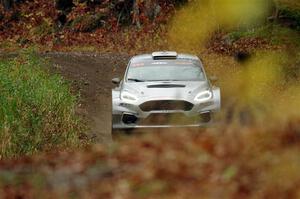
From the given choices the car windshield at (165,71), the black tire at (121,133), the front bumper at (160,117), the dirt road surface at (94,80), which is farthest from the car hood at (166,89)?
the dirt road surface at (94,80)

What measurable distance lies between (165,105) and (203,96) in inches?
32.4

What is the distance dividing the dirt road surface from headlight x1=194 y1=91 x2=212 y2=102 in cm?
196

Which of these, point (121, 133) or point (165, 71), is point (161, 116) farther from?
point (165, 71)

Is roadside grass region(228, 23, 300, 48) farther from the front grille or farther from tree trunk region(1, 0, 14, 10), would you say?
tree trunk region(1, 0, 14, 10)

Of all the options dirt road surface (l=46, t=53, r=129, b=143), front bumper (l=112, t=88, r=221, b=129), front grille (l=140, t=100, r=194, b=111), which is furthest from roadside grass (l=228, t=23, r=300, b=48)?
front grille (l=140, t=100, r=194, b=111)

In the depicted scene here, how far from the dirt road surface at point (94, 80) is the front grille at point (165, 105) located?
109 cm

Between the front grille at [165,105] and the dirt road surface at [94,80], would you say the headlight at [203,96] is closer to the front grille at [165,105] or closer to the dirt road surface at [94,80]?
the front grille at [165,105]

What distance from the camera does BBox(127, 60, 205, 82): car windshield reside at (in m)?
13.4

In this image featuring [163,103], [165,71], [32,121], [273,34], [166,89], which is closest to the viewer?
[32,121]

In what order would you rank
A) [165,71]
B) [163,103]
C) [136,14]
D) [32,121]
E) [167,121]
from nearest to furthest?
[32,121], [167,121], [163,103], [165,71], [136,14]

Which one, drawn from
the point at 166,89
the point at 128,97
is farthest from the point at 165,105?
the point at 128,97

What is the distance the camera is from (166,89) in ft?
40.5

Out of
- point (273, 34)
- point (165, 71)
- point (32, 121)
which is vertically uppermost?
point (165, 71)

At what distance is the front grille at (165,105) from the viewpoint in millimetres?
12023
